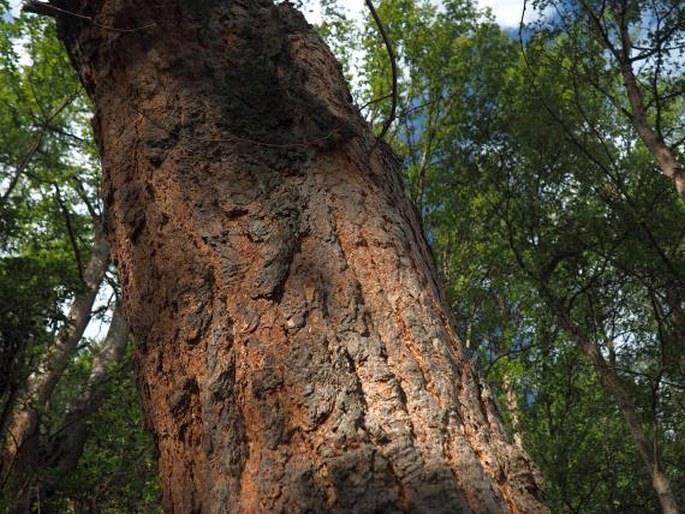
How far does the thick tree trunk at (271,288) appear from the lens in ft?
4.60

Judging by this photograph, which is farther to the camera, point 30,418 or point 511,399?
point 511,399

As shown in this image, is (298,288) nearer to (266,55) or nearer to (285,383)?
(285,383)

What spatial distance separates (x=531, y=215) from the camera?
12773 millimetres

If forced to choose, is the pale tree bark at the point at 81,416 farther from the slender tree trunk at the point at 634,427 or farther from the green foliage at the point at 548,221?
the slender tree trunk at the point at 634,427

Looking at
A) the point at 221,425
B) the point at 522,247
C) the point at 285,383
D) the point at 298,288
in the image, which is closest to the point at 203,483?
the point at 221,425

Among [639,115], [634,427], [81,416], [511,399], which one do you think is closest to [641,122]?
[639,115]

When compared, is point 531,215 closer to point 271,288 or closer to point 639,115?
point 639,115

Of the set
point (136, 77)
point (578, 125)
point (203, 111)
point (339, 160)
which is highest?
point (578, 125)

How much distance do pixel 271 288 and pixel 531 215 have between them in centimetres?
1195

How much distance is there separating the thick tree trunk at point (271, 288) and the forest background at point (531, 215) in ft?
24.7

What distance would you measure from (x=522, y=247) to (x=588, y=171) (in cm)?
242

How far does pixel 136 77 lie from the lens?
2367 millimetres

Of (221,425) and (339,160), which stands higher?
(339,160)

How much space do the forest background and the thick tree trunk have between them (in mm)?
7532
